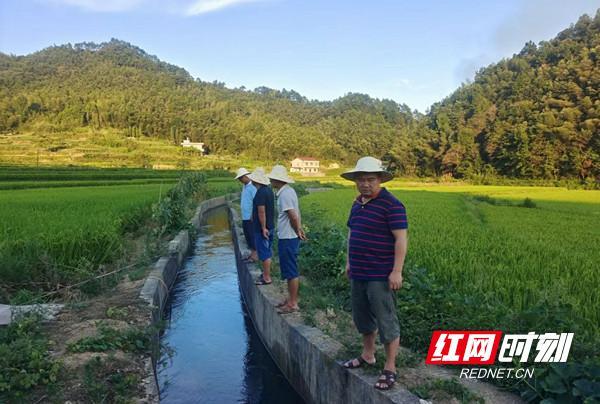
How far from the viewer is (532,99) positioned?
53406 mm

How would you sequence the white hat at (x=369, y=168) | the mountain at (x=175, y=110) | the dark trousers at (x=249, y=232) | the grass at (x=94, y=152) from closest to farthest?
1. the white hat at (x=369, y=168)
2. the dark trousers at (x=249, y=232)
3. the grass at (x=94, y=152)
4. the mountain at (x=175, y=110)

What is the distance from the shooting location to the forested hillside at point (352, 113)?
4553 cm

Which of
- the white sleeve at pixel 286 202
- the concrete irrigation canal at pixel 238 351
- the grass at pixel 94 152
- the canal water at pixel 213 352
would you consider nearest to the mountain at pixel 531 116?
the grass at pixel 94 152

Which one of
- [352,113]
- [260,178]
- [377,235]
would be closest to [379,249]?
[377,235]

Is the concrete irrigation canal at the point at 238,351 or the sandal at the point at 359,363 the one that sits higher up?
the sandal at the point at 359,363

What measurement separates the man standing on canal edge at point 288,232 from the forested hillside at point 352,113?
4045 cm

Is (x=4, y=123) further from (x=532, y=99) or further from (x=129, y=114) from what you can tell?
(x=532, y=99)

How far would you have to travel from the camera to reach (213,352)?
6.06m

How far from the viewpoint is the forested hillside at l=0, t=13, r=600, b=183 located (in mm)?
45531

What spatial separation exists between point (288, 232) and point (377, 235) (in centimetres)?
213

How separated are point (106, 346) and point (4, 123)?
88939 mm

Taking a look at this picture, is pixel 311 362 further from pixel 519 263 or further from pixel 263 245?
pixel 519 263

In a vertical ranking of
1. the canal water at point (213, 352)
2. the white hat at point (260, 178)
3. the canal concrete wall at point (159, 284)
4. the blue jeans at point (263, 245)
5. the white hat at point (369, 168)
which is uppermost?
the white hat at point (369, 168)

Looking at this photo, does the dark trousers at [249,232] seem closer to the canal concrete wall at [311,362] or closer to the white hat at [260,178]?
the canal concrete wall at [311,362]
